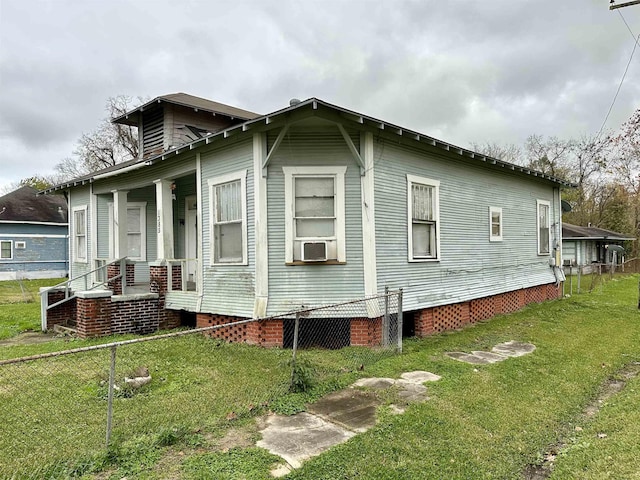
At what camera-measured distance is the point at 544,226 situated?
12992 mm

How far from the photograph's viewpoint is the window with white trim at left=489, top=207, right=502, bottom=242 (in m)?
10.4

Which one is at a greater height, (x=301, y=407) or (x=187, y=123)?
(x=187, y=123)

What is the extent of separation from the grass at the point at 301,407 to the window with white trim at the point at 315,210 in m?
1.77

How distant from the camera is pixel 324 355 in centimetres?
636

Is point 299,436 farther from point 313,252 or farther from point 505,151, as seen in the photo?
point 505,151

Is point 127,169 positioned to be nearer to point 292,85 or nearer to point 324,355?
point 324,355

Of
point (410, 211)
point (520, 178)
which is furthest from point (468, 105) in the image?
point (410, 211)

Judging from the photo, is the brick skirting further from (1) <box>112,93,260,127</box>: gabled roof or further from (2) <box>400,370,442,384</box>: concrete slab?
(1) <box>112,93,260,127</box>: gabled roof

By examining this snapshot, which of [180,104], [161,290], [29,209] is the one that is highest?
[180,104]

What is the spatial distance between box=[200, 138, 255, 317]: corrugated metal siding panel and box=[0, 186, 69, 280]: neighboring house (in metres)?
21.7

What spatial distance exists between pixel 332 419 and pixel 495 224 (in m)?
8.32

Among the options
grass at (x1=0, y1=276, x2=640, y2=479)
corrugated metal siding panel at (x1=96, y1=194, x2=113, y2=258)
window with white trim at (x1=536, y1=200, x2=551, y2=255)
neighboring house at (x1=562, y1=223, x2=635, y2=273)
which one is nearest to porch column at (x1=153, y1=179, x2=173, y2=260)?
grass at (x1=0, y1=276, x2=640, y2=479)

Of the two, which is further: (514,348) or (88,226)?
(88,226)

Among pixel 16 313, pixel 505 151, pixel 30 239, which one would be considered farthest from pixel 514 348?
pixel 505 151
